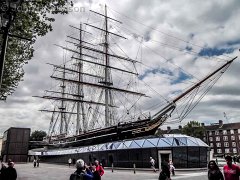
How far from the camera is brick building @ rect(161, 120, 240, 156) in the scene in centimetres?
9119

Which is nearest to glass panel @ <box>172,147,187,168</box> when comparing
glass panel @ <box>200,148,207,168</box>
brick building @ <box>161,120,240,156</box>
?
glass panel @ <box>200,148,207,168</box>

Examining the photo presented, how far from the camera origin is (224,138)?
309 feet

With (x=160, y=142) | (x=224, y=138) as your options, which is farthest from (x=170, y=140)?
(x=224, y=138)

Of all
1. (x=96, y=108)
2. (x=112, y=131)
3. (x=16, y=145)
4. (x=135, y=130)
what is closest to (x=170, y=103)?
(x=135, y=130)

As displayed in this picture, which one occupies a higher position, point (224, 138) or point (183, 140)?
point (224, 138)

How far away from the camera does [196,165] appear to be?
28469mm

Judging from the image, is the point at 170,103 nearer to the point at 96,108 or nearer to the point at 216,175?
the point at 216,175

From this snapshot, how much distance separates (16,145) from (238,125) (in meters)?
81.7

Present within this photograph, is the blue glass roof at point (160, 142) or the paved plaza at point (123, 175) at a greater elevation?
the blue glass roof at point (160, 142)

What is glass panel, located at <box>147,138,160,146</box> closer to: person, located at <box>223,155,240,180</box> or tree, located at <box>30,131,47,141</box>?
person, located at <box>223,155,240,180</box>

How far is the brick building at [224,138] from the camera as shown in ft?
299

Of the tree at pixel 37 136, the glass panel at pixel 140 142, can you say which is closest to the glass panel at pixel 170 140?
the glass panel at pixel 140 142

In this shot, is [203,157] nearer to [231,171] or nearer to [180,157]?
[180,157]

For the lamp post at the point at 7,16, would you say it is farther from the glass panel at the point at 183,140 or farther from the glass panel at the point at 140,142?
the glass panel at the point at 183,140
